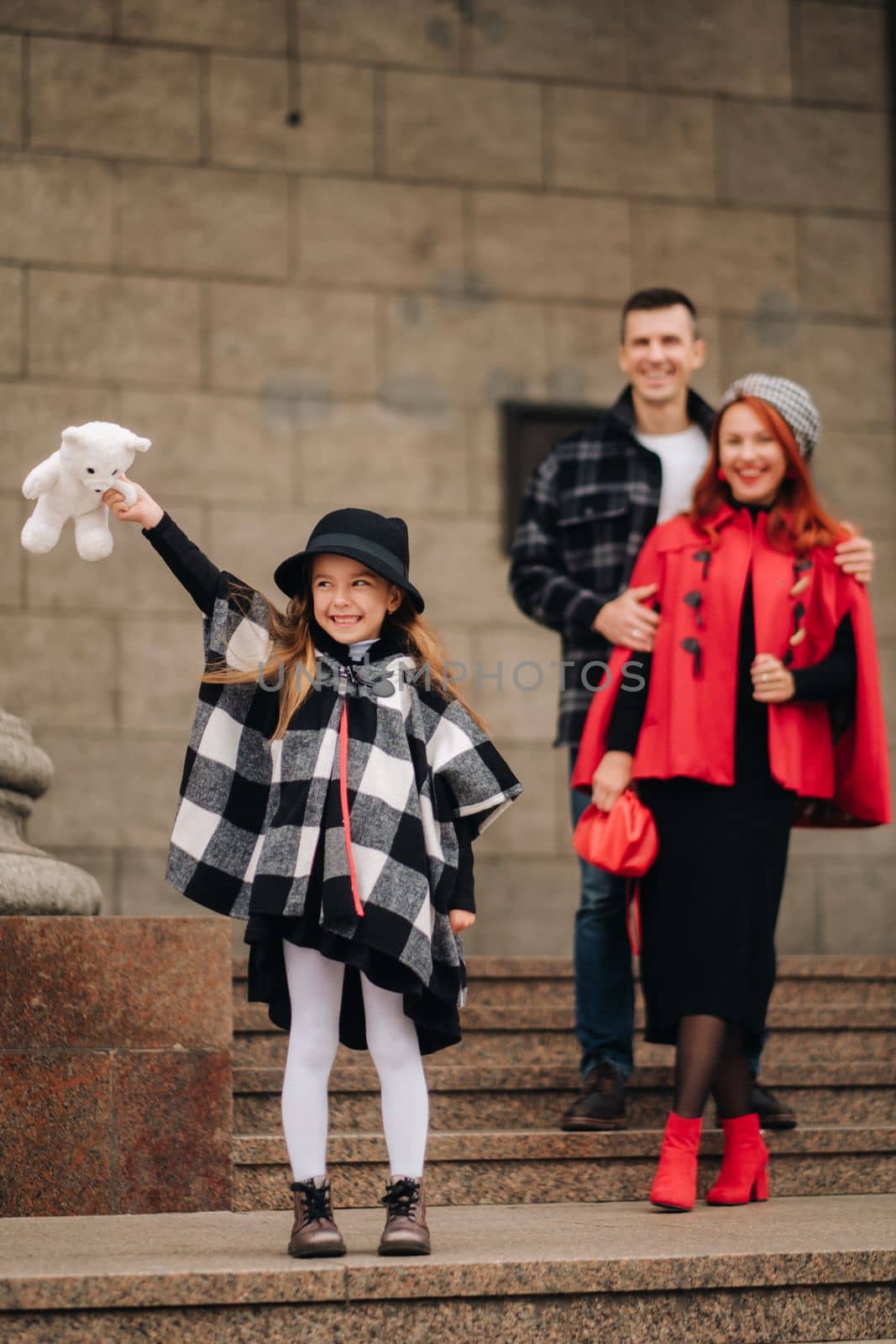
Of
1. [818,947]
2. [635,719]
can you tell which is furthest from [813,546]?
[818,947]

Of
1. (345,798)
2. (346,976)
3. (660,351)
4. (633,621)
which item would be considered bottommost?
(346,976)

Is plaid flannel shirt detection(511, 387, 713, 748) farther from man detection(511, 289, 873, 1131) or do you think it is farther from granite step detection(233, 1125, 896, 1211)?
granite step detection(233, 1125, 896, 1211)

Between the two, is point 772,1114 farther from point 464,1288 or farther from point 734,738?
point 464,1288

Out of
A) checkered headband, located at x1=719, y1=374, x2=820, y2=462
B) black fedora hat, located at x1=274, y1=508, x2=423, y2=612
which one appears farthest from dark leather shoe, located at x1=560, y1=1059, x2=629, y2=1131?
checkered headband, located at x1=719, y1=374, x2=820, y2=462

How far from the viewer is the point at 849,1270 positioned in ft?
13.3

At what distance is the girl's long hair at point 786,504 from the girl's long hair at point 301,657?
103 centimetres

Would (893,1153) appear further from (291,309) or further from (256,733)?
(291,309)

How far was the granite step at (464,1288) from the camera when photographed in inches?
146

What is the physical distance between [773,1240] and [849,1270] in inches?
7.9

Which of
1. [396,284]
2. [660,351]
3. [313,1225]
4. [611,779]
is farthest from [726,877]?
[396,284]

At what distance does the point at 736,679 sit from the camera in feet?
16.3

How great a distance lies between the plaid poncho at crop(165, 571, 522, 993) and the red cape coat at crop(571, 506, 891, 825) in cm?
75

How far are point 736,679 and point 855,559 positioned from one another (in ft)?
1.53

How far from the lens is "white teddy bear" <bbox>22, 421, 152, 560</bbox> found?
4.20m
